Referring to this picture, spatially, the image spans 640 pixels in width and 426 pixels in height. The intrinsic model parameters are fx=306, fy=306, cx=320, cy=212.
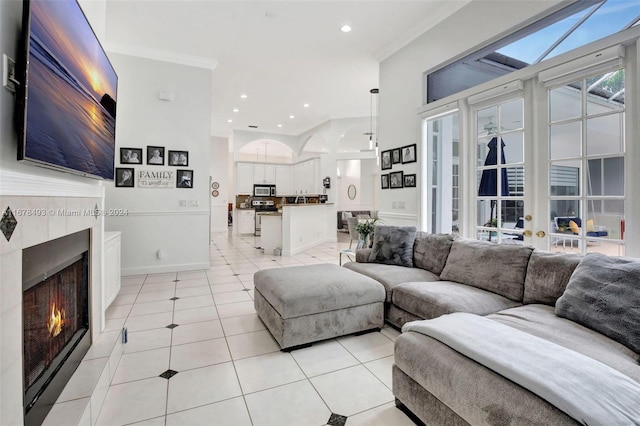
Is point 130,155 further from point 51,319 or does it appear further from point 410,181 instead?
point 410,181

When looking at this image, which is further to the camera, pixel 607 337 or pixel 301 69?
pixel 301 69

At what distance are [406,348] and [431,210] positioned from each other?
2700mm

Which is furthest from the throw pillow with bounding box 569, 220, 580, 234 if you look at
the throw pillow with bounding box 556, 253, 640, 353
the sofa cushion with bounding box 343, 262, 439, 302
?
the sofa cushion with bounding box 343, 262, 439, 302

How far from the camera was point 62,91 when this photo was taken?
1567 mm

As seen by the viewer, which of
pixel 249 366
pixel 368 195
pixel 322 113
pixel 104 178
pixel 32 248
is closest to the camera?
pixel 32 248

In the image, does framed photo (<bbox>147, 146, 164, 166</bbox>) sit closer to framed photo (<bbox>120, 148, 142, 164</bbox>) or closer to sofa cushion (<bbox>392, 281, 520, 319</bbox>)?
framed photo (<bbox>120, 148, 142, 164</bbox>)

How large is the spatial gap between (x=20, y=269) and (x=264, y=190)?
8.98 metres

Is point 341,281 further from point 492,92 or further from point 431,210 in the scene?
point 492,92

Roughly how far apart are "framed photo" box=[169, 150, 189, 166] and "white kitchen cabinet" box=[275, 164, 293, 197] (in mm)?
5482

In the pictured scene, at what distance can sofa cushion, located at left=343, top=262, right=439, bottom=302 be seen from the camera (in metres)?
2.82

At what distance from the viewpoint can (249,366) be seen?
2.20 meters

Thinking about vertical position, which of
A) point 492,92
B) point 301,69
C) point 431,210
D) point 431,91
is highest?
point 301,69

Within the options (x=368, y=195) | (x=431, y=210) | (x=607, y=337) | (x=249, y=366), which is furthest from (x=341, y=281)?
(x=368, y=195)

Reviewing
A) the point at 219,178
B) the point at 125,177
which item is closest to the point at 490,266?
the point at 125,177
